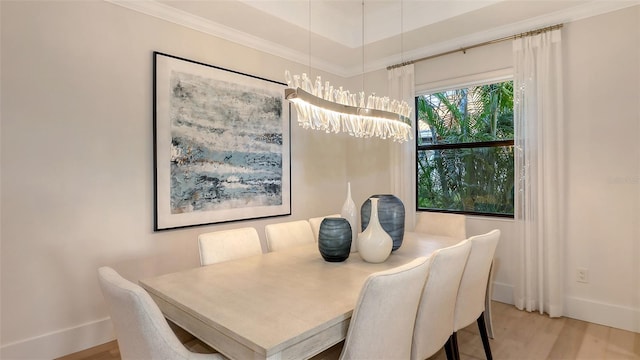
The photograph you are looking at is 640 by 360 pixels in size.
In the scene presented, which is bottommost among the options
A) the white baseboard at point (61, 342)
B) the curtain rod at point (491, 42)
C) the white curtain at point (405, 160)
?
A: the white baseboard at point (61, 342)

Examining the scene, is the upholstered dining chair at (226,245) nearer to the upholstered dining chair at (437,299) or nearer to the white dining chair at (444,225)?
the upholstered dining chair at (437,299)

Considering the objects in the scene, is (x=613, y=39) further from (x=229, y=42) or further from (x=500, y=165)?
(x=229, y=42)

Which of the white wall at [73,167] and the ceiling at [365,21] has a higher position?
the ceiling at [365,21]

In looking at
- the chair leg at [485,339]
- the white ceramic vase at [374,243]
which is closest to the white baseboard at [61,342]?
the white ceramic vase at [374,243]

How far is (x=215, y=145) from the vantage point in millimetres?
3186

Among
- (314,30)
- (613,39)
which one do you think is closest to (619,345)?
(613,39)

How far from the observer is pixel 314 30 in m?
3.47

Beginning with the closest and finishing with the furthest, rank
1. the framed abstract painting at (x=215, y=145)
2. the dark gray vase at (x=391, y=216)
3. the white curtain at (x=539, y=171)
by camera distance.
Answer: the dark gray vase at (x=391, y=216) → the framed abstract painting at (x=215, y=145) → the white curtain at (x=539, y=171)

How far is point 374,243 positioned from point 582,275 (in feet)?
7.18

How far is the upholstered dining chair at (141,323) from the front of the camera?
1.15 m

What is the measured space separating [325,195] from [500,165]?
2.05 metres

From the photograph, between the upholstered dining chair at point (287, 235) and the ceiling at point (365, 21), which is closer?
the upholstered dining chair at point (287, 235)

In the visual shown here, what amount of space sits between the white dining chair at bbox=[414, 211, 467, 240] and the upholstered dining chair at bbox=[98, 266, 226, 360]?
2487mm

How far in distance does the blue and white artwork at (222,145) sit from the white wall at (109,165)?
0.23 m
